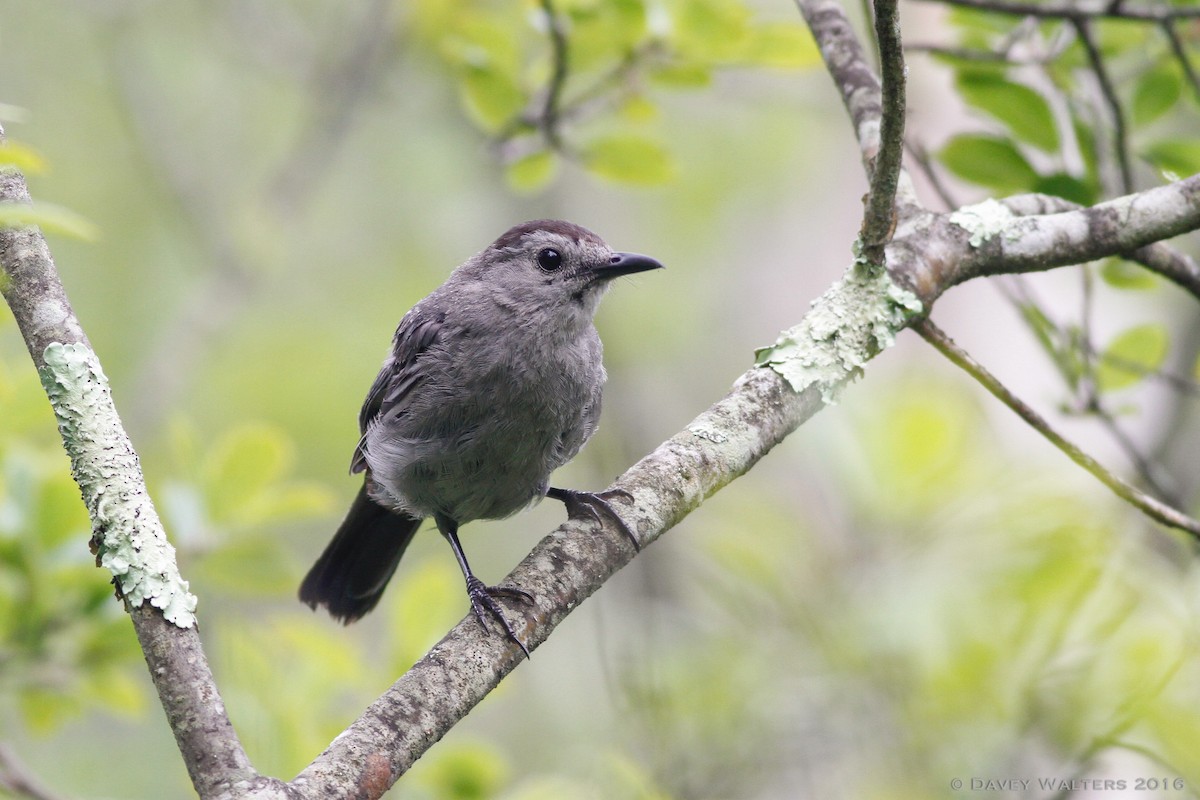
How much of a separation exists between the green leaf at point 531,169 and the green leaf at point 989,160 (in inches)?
53.8

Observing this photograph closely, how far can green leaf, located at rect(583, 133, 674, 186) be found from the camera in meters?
3.93

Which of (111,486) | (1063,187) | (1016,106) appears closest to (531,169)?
(1016,106)

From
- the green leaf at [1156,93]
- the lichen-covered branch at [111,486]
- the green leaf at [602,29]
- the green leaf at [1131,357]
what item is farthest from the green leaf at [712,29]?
the lichen-covered branch at [111,486]

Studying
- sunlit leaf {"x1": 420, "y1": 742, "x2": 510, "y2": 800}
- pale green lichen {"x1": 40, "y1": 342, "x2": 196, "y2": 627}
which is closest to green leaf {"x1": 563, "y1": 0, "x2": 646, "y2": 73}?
pale green lichen {"x1": 40, "y1": 342, "x2": 196, "y2": 627}

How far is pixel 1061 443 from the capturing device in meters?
2.79

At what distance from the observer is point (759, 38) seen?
12.3 ft

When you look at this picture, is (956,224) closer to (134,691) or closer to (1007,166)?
(1007,166)

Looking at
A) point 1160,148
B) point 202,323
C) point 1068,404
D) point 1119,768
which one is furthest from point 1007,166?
point 202,323

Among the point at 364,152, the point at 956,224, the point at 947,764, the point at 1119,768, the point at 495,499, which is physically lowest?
the point at 1119,768

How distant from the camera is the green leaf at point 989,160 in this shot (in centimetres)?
332

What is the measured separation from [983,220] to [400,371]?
6.89 ft

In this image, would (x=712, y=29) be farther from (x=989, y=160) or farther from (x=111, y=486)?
(x=111, y=486)

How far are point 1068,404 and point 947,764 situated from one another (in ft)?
4.09

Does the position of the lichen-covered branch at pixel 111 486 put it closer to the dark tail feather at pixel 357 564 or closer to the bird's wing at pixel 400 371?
the bird's wing at pixel 400 371
